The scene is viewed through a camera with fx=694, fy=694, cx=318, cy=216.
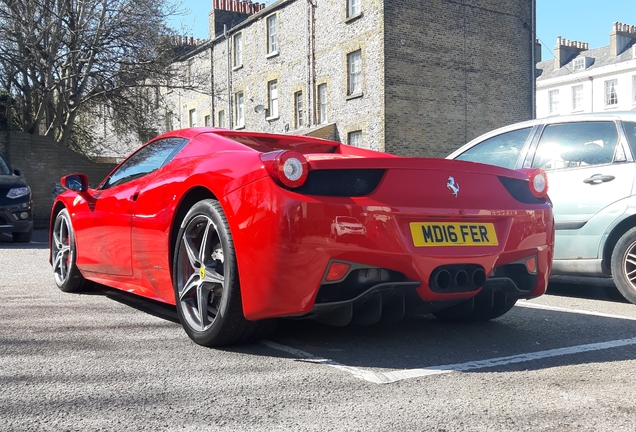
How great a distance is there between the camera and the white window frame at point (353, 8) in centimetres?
2517

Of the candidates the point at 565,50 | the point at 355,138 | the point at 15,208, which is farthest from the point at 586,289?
the point at 565,50

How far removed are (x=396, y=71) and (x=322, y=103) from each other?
14.3 ft

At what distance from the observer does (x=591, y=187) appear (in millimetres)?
5805

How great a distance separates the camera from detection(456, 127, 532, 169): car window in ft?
21.0

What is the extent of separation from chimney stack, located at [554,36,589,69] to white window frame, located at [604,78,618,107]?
5803mm

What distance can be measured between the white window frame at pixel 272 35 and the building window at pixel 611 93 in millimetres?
26146

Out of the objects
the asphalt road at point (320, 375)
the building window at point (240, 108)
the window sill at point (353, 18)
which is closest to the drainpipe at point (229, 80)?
the building window at point (240, 108)

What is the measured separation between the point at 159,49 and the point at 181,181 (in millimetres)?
19013

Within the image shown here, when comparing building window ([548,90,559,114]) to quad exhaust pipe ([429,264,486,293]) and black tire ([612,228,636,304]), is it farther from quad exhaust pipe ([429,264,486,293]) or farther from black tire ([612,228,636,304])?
quad exhaust pipe ([429,264,486,293])

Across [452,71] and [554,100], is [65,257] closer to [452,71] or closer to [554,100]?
[452,71]

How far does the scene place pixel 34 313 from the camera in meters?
4.67

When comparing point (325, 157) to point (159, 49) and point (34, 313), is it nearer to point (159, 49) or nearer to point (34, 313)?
point (34, 313)

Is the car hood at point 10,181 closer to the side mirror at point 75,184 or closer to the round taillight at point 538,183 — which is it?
the side mirror at point 75,184

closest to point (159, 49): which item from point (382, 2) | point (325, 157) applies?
point (382, 2)
